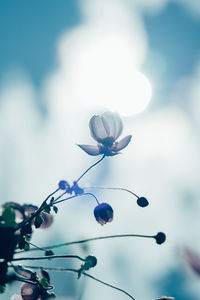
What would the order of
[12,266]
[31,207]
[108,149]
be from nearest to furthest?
1. [12,266]
2. [31,207]
3. [108,149]

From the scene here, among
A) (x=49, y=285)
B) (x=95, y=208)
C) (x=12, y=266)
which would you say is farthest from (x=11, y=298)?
(x=95, y=208)

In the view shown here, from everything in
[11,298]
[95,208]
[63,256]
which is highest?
[95,208]

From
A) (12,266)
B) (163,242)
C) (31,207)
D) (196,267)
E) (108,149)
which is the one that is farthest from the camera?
(108,149)

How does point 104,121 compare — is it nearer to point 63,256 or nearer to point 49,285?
point 63,256

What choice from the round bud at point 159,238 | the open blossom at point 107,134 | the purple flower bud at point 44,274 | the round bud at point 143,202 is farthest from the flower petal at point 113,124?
the purple flower bud at point 44,274

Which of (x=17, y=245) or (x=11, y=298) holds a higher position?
(x=17, y=245)

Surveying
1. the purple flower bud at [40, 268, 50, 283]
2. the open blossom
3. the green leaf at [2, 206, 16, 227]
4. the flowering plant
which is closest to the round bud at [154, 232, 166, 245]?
the flowering plant

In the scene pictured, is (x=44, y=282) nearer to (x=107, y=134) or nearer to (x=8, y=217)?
(x=8, y=217)

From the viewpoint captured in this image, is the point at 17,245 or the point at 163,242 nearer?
the point at 17,245
